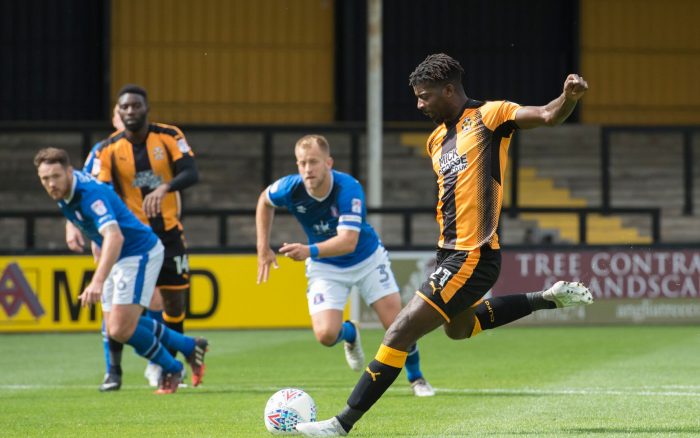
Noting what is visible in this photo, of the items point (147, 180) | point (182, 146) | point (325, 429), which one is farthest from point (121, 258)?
point (325, 429)

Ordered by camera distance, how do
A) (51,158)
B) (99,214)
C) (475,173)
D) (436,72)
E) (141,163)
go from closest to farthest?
(436,72)
(475,173)
(51,158)
(99,214)
(141,163)

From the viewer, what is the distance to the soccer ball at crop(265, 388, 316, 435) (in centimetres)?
732

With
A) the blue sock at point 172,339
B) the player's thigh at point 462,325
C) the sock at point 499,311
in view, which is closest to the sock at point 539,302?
the sock at point 499,311

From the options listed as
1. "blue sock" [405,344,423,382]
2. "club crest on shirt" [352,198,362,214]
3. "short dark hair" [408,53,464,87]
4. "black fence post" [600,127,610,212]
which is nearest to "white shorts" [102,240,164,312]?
"club crest on shirt" [352,198,362,214]

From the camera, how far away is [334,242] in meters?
9.02

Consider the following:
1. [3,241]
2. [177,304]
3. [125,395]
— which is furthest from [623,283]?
[3,241]

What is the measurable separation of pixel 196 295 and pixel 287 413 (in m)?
9.02

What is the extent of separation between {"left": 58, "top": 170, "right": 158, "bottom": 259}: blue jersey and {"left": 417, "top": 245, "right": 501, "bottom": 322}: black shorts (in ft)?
8.94

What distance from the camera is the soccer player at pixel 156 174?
35.3ft

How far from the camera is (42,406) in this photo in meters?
9.21

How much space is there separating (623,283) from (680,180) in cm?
994

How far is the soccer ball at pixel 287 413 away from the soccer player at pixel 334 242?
170 cm

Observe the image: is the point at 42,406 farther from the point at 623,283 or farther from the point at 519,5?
the point at 519,5

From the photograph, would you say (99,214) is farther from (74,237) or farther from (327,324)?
(327,324)
